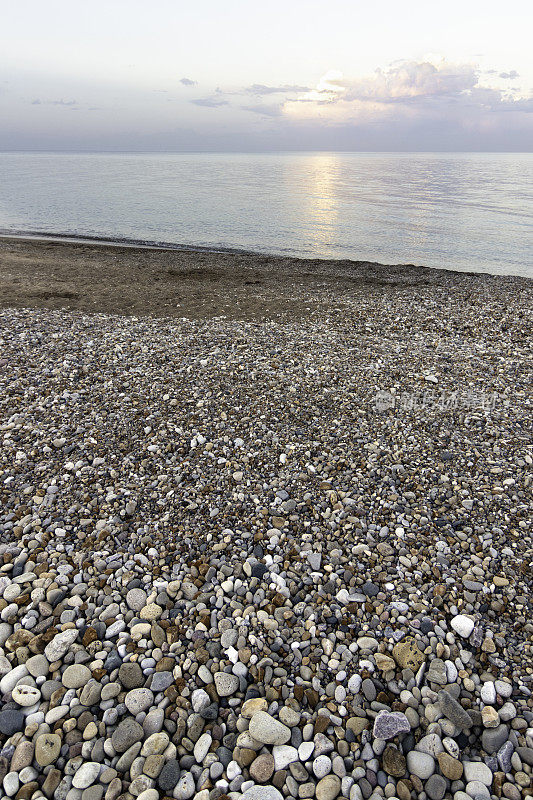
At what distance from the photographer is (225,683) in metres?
4.03

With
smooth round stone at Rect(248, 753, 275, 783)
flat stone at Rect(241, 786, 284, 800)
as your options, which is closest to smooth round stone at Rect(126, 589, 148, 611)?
smooth round stone at Rect(248, 753, 275, 783)

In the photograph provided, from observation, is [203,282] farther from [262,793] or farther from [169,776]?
[262,793]

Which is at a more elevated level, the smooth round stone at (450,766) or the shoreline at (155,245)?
the shoreline at (155,245)

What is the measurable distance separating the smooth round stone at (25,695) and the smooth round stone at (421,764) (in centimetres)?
340

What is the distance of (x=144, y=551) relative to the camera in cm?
556

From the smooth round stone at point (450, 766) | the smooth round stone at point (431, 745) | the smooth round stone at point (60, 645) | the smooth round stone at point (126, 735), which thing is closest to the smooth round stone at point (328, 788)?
the smooth round stone at point (431, 745)

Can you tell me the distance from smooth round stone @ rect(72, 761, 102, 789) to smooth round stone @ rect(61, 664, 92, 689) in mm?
706

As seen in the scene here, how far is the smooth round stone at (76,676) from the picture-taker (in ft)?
13.2

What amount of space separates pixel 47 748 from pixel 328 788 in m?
2.39

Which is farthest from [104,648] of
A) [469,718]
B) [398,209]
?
[398,209]

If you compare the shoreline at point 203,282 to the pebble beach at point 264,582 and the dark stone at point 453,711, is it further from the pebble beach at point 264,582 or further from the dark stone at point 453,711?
the dark stone at point 453,711

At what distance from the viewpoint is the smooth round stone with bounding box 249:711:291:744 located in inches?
143

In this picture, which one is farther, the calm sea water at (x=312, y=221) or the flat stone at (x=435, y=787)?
the calm sea water at (x=312, y=221)

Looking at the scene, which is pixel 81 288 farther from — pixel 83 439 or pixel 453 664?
pixel 453 664
